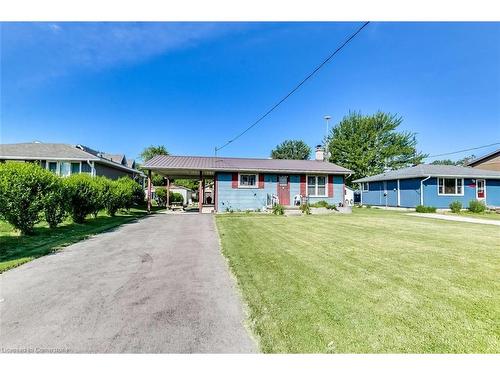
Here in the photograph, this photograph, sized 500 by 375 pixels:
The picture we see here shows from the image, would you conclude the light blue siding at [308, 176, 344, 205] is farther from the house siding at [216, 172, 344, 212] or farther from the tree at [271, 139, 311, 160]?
the tree at [271, 139, 311, 160]

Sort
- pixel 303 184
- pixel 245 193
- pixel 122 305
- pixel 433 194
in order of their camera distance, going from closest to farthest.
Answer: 1. pixel 122 305
2. pixel 245 193
3. pixel 303 184
4. pixel 433 194

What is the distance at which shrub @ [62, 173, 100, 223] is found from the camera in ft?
32.2

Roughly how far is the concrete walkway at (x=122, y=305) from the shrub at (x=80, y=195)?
496cm

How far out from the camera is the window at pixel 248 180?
17.9 meters

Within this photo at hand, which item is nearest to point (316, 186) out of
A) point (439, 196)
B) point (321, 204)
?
point (321, 204)

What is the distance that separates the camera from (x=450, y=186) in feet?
70.2

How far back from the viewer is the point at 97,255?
5871 mm

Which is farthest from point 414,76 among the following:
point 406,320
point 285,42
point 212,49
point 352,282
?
point 406,320

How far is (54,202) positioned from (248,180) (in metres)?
11.6

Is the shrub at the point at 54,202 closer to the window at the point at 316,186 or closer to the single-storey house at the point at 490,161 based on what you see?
the window at the point at 316,186

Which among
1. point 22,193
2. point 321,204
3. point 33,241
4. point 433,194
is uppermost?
point 22,193

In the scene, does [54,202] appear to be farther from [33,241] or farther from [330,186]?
[330,186]

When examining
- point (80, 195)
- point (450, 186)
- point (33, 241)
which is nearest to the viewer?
point (33, 241)
